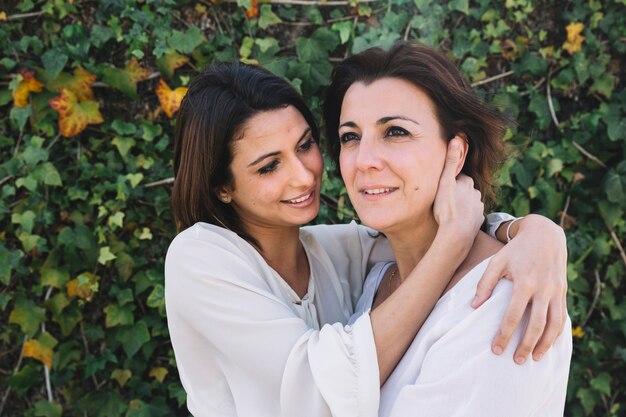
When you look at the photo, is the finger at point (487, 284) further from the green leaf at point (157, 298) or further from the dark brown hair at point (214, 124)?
the green leaf at point (157, 298)

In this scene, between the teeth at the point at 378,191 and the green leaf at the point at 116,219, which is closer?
the teeth at the point at 378,191

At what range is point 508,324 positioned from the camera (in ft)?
5.24

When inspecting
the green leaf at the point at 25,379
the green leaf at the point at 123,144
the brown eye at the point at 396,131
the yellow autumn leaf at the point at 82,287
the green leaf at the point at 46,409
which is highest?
the brown eye at the point at 396,131

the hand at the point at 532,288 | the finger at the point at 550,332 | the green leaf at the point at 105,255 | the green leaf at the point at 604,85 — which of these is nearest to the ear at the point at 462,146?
the hand at the point at 532,288

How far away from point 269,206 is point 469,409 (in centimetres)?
101

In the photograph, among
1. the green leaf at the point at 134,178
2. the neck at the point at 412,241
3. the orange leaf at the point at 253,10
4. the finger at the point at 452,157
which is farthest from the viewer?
the orange leaf at the point at 253,10

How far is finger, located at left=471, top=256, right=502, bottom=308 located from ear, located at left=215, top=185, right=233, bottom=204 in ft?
3.37

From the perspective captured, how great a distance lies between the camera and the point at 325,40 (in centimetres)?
323

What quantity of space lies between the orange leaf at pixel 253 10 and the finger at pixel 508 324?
206cm

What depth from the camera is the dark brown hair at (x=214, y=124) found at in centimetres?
227

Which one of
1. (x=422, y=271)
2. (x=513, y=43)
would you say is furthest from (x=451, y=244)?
(x=513, y=43)

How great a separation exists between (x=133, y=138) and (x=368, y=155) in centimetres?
155

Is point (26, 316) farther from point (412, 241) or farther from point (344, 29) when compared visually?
point (344, 29)

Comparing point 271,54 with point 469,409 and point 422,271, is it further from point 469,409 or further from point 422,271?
point 469,409
